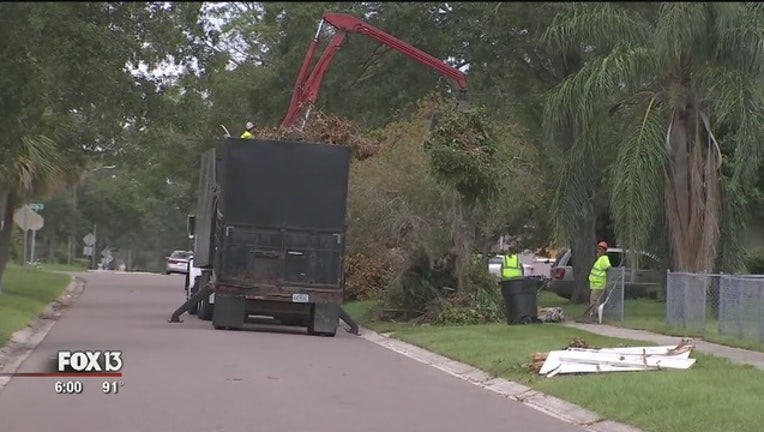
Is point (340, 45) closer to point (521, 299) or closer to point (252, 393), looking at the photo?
point (521, 299)

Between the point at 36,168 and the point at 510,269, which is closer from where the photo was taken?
the point at 510,269

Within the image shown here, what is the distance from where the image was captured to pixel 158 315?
28359 mm

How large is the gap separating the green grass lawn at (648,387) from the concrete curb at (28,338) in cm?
698

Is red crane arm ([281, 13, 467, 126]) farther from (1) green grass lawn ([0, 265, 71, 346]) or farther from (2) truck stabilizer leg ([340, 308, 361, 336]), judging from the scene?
(1) green grass lawn ([0, 265, 71, 346])

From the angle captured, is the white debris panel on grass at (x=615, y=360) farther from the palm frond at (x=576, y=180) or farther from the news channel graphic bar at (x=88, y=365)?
the palm frond at (x=576, y=180)

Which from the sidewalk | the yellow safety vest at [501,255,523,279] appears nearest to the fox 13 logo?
the sidewalk

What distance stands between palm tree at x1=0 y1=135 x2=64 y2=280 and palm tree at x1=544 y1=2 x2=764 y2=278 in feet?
40.3

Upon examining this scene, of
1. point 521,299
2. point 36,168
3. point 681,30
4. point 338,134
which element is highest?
point 681,30

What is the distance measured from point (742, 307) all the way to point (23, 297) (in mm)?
18733

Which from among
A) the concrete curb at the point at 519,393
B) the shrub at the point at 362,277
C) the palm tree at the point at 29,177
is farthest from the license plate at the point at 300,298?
the shrub at the point at 362,277

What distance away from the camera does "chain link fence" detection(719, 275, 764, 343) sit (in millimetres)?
19391

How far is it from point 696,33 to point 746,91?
161cm

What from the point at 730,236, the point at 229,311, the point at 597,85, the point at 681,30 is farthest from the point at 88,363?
the point at 730,236

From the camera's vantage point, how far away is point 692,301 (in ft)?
72.6
